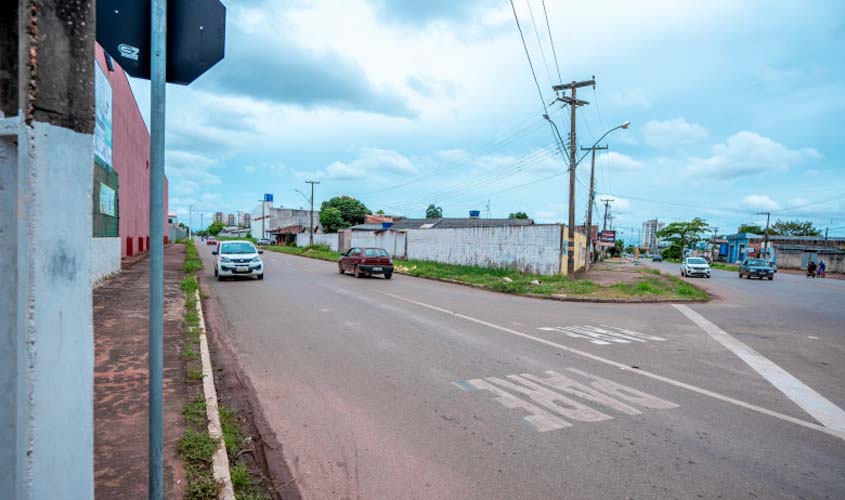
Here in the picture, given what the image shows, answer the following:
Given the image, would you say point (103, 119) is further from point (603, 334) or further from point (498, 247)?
point (498, 247)

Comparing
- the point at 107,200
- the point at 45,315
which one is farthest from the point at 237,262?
the point at 45,315

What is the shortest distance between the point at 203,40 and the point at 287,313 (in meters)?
8.48

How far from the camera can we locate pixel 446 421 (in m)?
4.45

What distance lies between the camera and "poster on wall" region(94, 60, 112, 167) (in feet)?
44.7

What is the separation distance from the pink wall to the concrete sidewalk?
8.36 meters

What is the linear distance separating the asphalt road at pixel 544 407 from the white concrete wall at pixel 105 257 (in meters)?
5.86

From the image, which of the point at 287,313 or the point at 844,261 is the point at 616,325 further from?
the point at 844,261

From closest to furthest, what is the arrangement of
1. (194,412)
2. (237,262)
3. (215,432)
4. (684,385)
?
1. (215,432)
2. (194,412)
3. (684,385)
4. (237,262)

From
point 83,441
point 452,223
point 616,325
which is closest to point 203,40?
point 83,441

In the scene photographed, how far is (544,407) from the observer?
191 inches

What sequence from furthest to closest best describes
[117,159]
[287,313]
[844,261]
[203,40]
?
[844,261] < [117,159] < [287,313] < [203,40]

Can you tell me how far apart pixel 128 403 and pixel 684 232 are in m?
91.2

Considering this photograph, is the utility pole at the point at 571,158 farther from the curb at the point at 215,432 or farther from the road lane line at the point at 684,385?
the curb at the point at 215,432

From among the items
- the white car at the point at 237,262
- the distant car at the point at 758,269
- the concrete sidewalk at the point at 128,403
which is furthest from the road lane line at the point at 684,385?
the distant car at the point at 758,269
